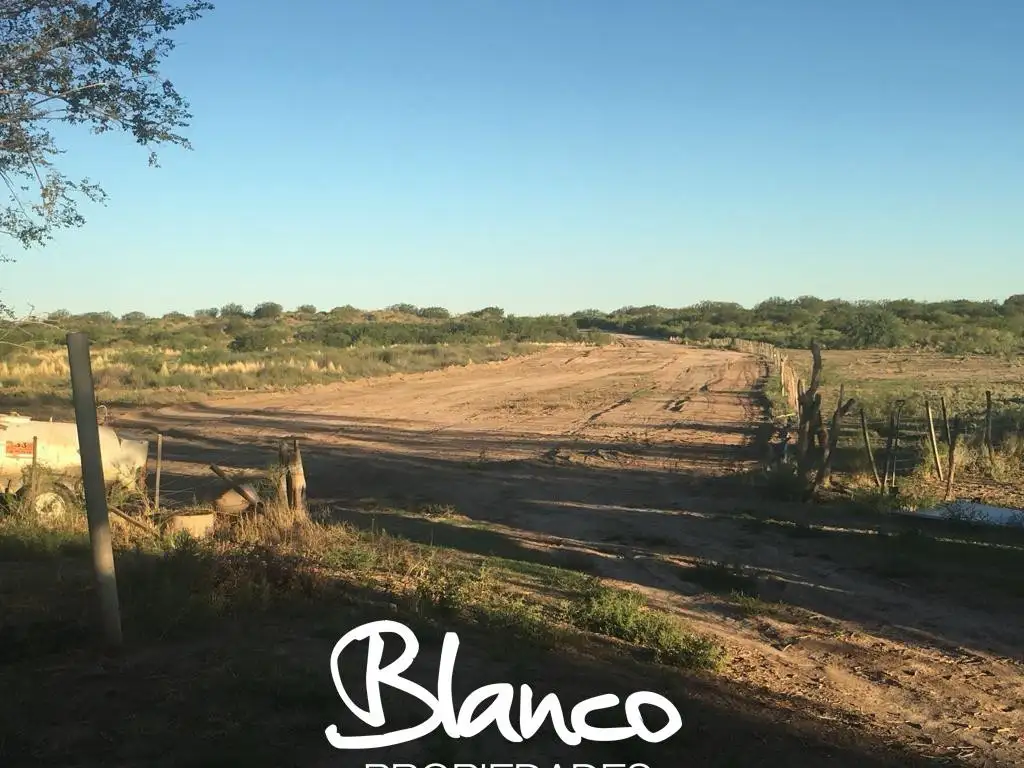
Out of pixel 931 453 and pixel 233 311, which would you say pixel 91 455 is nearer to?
pixel 931 453

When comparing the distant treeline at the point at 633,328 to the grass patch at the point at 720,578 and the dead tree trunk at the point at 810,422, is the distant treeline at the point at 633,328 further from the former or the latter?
the grass patch at the point at 720,578

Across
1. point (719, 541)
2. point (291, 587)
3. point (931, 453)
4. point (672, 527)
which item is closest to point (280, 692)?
→ point (291, 587)

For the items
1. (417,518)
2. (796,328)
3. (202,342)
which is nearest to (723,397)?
(417,518)

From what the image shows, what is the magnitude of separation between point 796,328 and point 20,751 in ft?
344

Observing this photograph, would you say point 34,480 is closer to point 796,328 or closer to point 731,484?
point 731,484

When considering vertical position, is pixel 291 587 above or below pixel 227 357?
below

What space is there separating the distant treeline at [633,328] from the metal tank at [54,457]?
33192 millimetres

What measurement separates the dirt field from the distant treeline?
86.3 ft

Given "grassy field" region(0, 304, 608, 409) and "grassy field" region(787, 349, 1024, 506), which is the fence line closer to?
"grassy field" region(787, 349, 1024, 506)

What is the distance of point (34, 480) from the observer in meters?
12.3

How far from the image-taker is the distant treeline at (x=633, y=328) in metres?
71.2

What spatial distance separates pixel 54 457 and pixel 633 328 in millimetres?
108983

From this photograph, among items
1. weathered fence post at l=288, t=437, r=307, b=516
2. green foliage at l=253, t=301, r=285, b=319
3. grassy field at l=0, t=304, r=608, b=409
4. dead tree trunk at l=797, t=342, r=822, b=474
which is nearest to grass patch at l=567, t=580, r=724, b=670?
weathered fence post at l=288, t=437, r=307, b=516

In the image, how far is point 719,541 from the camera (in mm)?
13094
